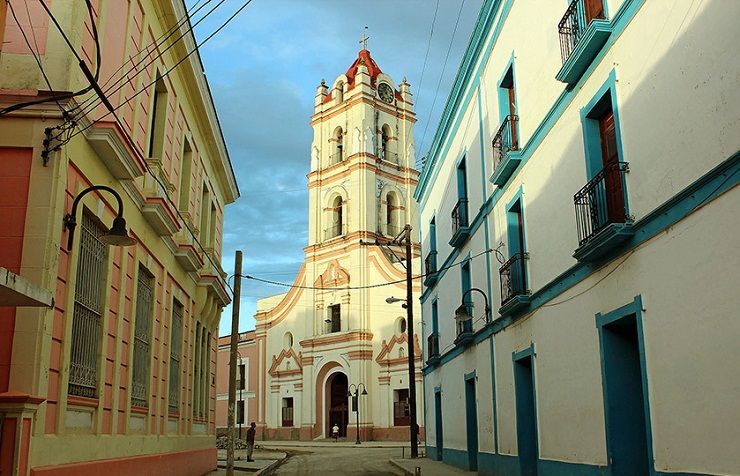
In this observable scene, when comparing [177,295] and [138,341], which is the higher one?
[177,295]

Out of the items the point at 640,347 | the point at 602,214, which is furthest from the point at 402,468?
the point at 640,347

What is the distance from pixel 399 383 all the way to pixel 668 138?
35.5 m

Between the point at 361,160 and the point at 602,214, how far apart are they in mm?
36513

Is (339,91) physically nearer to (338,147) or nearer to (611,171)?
(338,147)

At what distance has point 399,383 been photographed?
4209 cm

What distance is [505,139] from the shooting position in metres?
14.2

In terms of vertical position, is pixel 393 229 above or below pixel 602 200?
above

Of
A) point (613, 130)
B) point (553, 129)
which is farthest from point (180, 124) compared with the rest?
point (613, 130)

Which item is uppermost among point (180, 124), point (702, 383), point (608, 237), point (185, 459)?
point (180, 124)

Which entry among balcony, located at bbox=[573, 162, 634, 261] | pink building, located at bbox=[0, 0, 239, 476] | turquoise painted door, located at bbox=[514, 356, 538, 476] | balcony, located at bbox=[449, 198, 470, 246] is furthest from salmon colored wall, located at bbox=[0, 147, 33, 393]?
balcony, located at bbox=[449, 198, 470, 246]

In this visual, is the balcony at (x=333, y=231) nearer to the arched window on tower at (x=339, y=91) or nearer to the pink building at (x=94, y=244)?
the arched window on tower at (x=339, y=91)

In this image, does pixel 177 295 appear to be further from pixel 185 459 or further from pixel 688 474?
pixel 688 474

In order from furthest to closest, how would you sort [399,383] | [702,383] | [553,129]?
[399,383], [553,129], [702,383]

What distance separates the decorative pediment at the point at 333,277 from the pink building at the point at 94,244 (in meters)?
28.8
